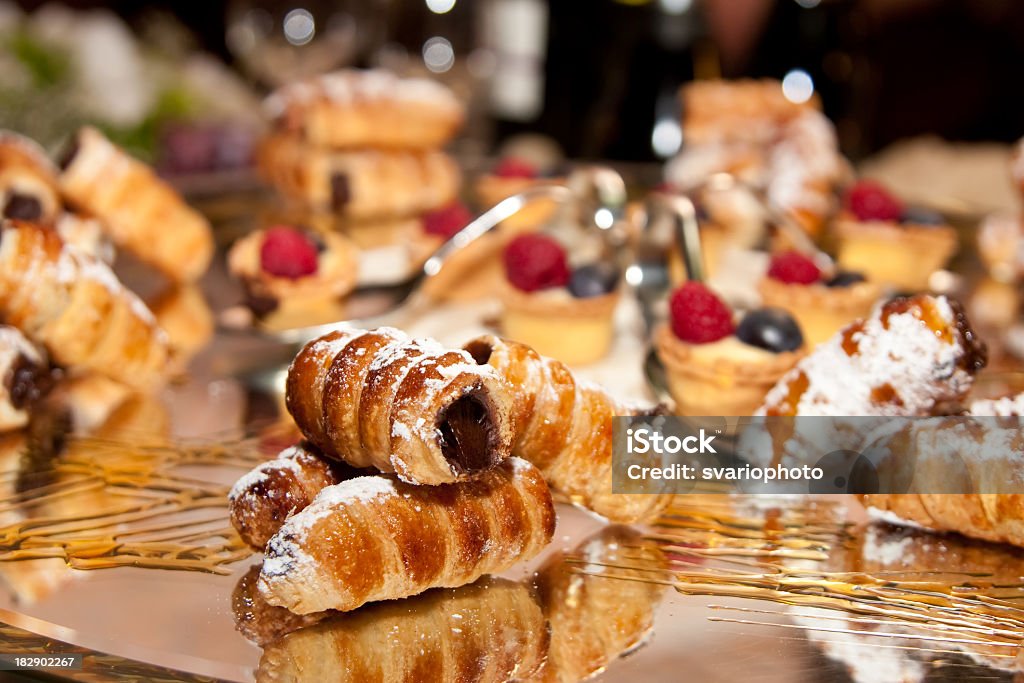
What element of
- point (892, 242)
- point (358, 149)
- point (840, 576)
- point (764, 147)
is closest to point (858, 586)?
point (840, 576)

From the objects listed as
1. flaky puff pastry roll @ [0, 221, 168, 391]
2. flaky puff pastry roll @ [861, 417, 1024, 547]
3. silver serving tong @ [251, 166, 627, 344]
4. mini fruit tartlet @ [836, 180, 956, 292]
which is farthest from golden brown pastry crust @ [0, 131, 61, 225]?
mini fruit tartlet @ [836, 180, 956, 292]

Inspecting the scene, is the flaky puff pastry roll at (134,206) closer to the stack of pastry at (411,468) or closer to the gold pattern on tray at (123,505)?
the gold pattern on tray at (123,505)

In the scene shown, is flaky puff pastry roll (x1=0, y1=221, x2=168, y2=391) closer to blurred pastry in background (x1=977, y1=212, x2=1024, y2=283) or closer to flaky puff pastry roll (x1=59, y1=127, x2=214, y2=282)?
flaky puff pastry roll (x1=59, y1=127, x2=214, y2=282)

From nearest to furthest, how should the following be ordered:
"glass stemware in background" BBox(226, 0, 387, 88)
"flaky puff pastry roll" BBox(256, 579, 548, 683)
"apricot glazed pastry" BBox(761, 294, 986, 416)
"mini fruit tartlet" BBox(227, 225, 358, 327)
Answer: "flaky puff pastry roll" BBox(256, 579, 548, 683) < "apricot glazed pastry" BBox(761, 294, 986, 416) < "mini fruit tartlet" BBox(227, 225, 358, 327) < "glass stemware in background" BBox(226, 0, 387, 88)

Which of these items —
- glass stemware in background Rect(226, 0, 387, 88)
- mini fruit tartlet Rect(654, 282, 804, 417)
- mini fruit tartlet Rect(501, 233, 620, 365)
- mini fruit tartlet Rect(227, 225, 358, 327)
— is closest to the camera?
mini fruit tartlet Rect(654, 282, 804, 417)

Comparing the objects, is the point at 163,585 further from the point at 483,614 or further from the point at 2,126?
the point at 2,126

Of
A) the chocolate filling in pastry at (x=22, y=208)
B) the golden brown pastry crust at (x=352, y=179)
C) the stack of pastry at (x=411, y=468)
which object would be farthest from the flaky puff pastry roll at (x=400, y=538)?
the golden brown pastry crust at (x=352, y=179)

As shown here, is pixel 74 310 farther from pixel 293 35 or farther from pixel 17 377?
pixel 293 35
